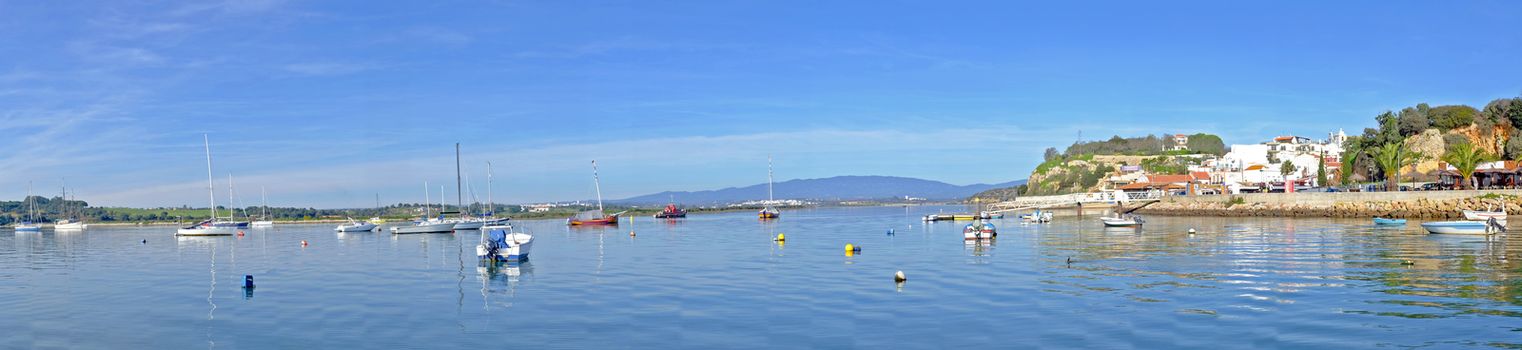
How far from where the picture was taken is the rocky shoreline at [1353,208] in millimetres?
73688

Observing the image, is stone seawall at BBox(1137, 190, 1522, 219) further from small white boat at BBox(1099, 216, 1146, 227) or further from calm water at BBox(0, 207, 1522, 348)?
calm water at BBox(0, 207, 1522, 348)

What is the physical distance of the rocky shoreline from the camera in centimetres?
7369

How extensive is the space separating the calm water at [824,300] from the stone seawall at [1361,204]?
3000 centimetres

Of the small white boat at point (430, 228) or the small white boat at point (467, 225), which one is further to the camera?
the small white boat at point (467, 225)

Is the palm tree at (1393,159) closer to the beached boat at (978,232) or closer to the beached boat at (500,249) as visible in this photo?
the beached boat at (978,232)

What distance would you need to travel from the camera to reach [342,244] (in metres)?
71.1

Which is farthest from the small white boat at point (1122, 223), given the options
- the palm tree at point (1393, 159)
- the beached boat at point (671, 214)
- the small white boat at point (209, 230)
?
the beached boat at point (671, 214)

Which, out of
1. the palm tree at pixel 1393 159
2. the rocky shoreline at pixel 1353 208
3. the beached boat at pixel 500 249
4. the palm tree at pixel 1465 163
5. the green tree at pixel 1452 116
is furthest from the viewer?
the green tree at pixel 1452 116

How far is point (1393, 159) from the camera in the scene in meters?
102

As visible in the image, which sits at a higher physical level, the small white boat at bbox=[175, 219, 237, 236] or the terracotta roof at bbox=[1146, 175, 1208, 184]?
the terracotta roof at bbox=[1146, 175, 1208, 184]

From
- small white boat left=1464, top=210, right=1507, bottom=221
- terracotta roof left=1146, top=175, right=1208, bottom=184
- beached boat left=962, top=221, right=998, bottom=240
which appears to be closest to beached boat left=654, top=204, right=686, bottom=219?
terracotta roof left=1146, top=175, right=1208, bottom=184

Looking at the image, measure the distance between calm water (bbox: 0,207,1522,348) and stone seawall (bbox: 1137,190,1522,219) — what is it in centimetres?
3000

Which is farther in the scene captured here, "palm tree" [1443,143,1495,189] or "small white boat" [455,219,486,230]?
"small white boat" [455,219,486,230]

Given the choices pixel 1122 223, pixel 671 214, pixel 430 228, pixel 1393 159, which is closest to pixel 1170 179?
pixel 1393 159
